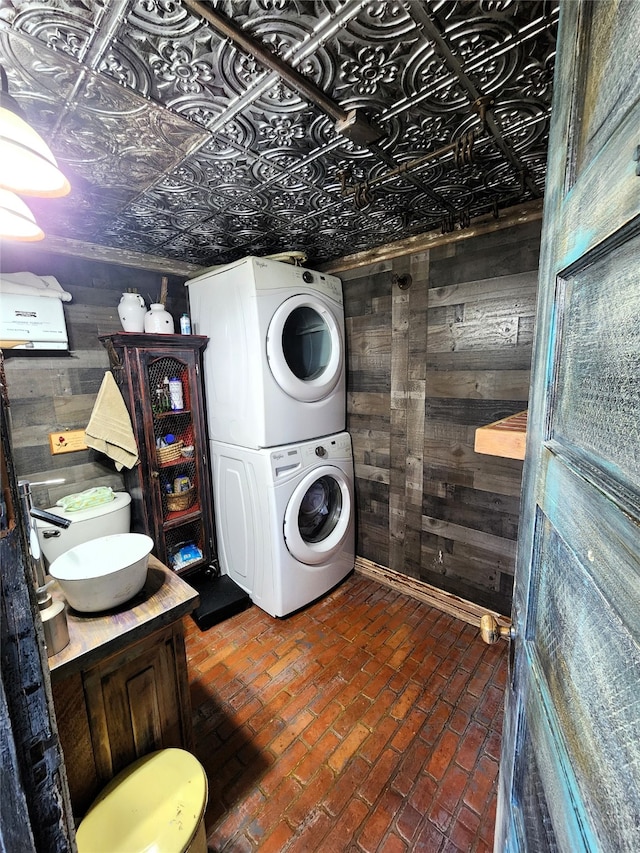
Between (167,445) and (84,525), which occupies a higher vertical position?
(167,445)

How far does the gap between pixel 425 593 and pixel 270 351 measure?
171cm

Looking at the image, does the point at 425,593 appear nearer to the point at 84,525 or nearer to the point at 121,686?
the point at 121,686

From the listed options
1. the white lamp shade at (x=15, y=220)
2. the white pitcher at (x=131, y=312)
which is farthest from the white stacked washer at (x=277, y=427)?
the white lamp shade at (x=15, y=220)

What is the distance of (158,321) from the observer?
2.03 meters

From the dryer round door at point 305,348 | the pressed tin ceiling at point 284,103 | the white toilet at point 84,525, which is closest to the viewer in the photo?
the pressed tin ceiling at point 284,103

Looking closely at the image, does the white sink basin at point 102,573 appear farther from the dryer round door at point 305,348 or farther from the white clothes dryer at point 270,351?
the dryer round door at point 305,348

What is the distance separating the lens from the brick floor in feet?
3.69

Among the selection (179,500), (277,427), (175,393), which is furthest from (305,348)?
(179,500)

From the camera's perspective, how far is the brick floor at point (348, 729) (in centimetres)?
113

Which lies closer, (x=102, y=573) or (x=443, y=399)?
(x=102, y=573)

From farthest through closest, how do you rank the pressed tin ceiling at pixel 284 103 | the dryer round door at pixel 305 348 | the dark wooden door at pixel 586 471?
the dryer round door at pixel 305 348, the pressed tin ceiling at pixel 284 103, the dark wooden door at pixel 586 471

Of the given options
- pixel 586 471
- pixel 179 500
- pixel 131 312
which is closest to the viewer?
pixel 586 471

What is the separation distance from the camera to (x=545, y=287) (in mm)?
590

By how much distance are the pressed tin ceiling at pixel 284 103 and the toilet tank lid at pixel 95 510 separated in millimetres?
1401
